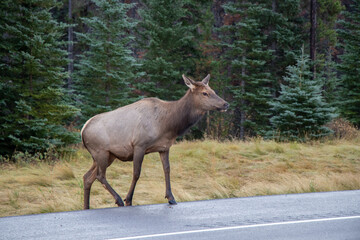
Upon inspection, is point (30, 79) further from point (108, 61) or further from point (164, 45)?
point (164, 45)

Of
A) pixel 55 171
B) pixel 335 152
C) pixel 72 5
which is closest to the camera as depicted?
pixel 55 171

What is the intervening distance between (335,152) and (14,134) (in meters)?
10.8

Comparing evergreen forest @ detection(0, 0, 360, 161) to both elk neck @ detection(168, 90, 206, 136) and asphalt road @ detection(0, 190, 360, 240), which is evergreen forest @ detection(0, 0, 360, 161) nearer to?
elk neck @ detection(168, 90, 206, 136)

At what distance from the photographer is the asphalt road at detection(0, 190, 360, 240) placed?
5691mm

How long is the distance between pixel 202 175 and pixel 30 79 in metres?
6.38

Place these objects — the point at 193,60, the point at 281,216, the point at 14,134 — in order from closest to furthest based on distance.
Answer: the point at 281,216 → the point at 14,134 → the point at 193,60

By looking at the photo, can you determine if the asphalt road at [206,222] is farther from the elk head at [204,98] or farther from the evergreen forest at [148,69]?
the evergreen forest at [148,69]

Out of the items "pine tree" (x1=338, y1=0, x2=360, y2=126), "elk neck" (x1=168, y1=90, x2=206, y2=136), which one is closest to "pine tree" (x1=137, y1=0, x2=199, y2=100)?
"pine tree" (x1=338, y1=0, x2=360, y2=126)

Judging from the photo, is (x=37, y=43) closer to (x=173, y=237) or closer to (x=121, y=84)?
(x=121, y=84)

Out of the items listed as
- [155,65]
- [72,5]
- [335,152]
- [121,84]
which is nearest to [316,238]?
[335,152]

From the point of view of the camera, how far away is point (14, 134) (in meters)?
13.9

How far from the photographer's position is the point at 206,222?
641cm

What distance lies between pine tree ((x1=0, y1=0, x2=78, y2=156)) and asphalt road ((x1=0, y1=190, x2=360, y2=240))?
7.10 meters

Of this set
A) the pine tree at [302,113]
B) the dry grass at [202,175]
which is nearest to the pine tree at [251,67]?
the pine tree at [302,113]
